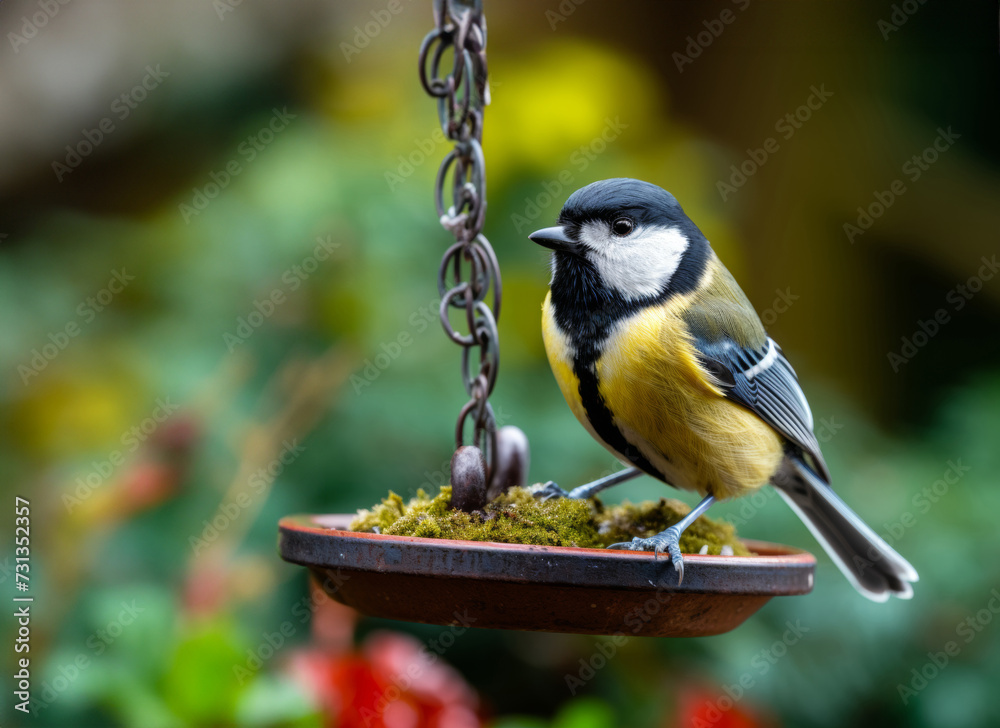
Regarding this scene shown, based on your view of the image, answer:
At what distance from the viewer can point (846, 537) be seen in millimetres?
1758

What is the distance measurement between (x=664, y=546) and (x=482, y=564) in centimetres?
25

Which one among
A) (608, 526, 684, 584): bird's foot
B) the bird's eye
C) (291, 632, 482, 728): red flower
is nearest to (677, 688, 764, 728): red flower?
(291, 632, 482, 728): red flower

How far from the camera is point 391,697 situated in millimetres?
1444

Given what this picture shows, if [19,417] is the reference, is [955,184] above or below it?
above

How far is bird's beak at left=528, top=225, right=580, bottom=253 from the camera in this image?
131 centimetres

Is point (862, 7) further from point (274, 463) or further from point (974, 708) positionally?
point (274, 463)

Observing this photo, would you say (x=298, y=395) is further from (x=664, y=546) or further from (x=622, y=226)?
(x=664, y=546)

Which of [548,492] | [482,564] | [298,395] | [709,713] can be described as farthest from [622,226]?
[709,713]

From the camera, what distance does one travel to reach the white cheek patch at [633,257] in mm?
1354

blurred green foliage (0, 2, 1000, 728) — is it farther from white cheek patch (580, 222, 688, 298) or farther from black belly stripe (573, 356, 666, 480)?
white cheek patch (580, 222, 688, 298)

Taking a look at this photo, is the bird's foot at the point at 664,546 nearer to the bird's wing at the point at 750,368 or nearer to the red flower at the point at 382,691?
the bird's wing at the point at 750,368

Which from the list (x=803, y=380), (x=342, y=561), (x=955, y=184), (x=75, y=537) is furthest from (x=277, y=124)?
(x=955, y=184)

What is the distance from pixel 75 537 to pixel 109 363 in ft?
2.59

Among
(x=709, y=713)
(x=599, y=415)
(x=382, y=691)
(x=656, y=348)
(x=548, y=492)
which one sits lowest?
(x=382, y=691)
